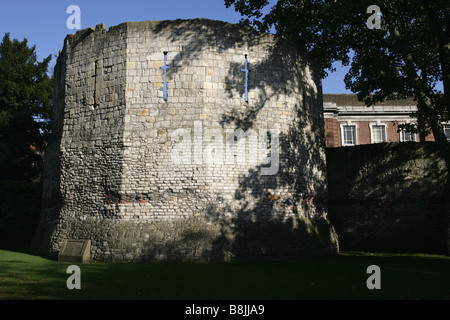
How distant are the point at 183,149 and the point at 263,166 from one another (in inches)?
101

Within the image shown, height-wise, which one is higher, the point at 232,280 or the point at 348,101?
the point at 348,101

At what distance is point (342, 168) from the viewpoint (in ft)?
52.5

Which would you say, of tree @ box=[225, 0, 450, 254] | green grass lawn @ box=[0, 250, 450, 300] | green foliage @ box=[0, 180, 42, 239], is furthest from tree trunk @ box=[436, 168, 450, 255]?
green foliage @ box=[0, 180, 42, 239]

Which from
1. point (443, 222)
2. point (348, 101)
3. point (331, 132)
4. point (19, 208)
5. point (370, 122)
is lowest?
point (443, 222)

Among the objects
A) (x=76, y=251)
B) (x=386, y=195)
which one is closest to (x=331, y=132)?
(x=386, y=195)

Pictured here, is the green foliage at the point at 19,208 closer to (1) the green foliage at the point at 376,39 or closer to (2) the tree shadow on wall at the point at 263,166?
(2) the tree shadow on wall at the point at 263,166

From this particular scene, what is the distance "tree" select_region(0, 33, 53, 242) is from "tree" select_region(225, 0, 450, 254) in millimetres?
12703

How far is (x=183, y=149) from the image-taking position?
1211cm

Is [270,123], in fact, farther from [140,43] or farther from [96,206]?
[96,206]

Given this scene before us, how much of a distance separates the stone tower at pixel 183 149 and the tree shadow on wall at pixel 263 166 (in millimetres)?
34

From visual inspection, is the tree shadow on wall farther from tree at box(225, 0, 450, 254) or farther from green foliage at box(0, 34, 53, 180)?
green foliage at box(0, 34, 53, 180)

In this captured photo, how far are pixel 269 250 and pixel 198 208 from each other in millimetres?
2441

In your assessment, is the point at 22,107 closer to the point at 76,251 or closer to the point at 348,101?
the point at 76,251

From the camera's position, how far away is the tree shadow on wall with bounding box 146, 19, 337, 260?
11953mm
